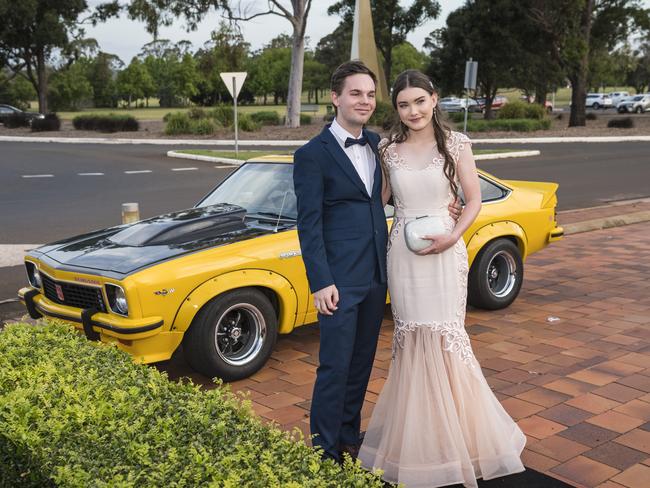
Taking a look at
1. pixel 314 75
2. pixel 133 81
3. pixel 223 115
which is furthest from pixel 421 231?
pixel 314 75

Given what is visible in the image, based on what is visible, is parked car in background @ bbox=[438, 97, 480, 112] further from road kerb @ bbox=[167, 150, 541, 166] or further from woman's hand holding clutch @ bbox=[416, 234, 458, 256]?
woman's hand holding clutch @ bbox=[416, 234, 458, 256]

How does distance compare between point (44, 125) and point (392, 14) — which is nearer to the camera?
point (44, 125)

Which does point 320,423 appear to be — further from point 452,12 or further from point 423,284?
point 452,12

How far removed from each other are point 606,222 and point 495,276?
4776 mm

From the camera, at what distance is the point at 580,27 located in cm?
3597

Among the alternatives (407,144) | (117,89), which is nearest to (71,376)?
(407,144)

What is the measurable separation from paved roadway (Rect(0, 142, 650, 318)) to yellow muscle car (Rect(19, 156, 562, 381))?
266cm

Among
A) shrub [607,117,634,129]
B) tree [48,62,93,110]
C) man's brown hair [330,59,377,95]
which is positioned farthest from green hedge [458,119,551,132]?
tree [48,62,93,110]

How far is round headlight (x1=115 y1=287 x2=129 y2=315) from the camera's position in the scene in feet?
14.3

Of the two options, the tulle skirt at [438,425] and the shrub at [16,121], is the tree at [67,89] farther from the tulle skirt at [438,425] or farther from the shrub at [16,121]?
the tulle skirt at [438,425]

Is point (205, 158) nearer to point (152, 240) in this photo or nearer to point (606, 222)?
point (606, 222)

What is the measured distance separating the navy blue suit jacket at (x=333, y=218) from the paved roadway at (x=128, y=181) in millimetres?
4869

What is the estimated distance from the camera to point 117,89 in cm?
9162

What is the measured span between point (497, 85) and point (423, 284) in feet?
133
